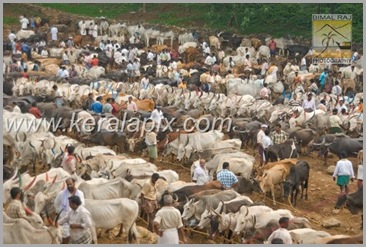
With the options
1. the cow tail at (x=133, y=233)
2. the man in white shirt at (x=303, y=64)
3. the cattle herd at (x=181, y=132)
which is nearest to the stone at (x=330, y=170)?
the cattle herd at (x=181, y=132)

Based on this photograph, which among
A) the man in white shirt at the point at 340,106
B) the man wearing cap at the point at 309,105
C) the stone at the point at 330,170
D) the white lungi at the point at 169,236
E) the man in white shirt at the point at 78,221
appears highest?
the man in white shirt at the point at 78,221

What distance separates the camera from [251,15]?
37219 millimetres

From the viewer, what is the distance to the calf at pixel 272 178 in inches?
554

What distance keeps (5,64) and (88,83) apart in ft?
14.7

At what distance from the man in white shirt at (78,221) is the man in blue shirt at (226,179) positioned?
4.51 metres

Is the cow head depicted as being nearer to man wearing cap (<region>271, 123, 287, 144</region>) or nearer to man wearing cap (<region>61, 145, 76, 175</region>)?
man wearing cap (<region>61, 145, 76, 175</region>)

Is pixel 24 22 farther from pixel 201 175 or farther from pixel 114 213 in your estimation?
pixel 114 213

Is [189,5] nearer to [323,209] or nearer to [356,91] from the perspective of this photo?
[356,91]

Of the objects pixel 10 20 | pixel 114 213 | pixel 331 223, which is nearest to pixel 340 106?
pixel 331 223

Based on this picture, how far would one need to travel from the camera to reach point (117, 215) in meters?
11.2

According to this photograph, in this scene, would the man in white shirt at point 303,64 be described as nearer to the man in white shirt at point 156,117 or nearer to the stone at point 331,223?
the man in white shirt at point 156,117

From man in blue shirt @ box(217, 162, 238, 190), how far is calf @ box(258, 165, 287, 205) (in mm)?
900

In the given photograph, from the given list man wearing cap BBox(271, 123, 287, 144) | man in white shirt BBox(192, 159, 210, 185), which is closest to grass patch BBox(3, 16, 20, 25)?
man wearing cap BBox(271, 123, 287, 144)

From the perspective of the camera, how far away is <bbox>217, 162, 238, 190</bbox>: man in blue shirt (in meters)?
13.2
